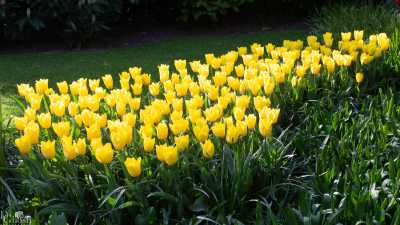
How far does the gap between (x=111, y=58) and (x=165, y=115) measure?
4.30 m

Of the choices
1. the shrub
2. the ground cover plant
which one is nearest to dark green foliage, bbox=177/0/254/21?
the shrub

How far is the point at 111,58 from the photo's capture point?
7449 millimetres

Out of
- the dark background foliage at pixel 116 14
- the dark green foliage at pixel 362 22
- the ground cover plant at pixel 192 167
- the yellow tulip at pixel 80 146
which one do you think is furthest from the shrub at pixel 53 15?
the yellow tulip at pixel 80 146

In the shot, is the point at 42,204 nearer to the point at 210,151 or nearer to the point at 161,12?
the point at 210,151

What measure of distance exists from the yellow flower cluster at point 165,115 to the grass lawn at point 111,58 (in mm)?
2496

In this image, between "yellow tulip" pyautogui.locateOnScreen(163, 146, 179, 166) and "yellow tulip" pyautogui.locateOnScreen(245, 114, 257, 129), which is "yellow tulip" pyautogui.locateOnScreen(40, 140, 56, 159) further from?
"yellow tulip" pyautogui.locateOnScreen(245, 114, 257, 129)

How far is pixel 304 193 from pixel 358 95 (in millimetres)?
1569

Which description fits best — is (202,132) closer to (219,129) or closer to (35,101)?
(219,129)

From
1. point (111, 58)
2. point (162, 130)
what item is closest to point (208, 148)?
point (162, 130)

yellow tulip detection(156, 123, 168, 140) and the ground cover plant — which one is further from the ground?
yellow tulip detection(156, 123, 168, 140)

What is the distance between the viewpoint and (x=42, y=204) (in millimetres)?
2629

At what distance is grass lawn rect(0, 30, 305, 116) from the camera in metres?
6.57

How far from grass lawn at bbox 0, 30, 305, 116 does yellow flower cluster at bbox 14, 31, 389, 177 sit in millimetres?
2496

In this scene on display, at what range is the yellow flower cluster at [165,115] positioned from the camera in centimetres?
→ 263
